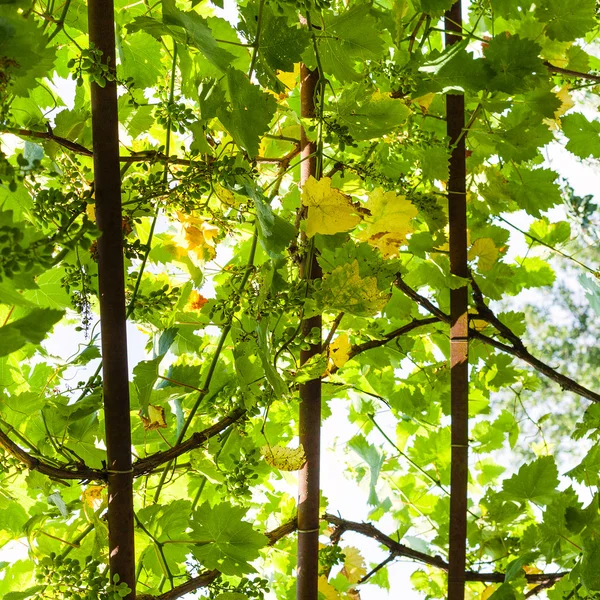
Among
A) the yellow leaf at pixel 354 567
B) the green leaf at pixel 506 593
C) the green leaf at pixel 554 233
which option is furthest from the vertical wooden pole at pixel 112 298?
the green leaf at pixel 554 233

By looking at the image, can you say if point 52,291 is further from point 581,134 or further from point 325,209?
point 581,134

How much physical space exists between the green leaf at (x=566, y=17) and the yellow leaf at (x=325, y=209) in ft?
1.58

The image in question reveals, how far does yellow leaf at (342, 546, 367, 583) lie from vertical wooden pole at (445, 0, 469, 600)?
0.34 meters

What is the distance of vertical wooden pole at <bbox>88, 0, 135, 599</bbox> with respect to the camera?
0.68 meters

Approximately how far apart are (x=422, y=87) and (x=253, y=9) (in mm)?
243

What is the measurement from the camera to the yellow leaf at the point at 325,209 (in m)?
0.76

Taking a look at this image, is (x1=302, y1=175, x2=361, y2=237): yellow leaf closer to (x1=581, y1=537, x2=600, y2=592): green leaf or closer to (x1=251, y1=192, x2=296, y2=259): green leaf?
(x1=251, y1=192, x2=296, y2=259): green leaf

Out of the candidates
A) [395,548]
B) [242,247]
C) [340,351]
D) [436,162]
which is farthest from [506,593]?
[242,247]

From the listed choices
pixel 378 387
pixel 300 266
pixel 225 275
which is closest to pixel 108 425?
pixel 300 266

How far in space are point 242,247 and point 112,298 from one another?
0.66 m

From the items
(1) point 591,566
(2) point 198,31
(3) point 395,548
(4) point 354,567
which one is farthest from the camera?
(4) point 354,567

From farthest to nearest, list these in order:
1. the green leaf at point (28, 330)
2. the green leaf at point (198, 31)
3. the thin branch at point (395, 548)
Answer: the thin branch at point (395, 548) < the green leaf at point (198, 31) < the green leaf at point (28, 330)

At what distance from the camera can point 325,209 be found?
77 cm

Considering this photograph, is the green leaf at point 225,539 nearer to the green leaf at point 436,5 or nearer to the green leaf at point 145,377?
the green leaf at point 145,377
